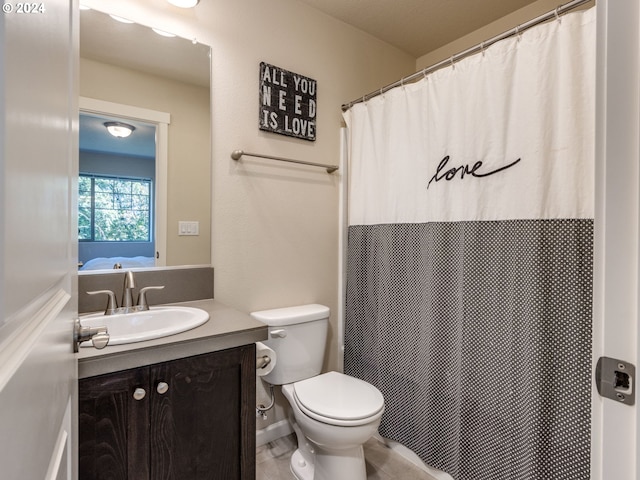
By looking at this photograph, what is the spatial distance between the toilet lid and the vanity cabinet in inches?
11.4

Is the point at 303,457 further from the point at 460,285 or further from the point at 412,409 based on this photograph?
the point at 460,285

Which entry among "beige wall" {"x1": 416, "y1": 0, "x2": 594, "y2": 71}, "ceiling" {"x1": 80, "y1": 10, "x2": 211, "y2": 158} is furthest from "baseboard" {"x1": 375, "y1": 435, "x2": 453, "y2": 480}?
"beige wall" {"x1": 416, "y1": 0, "x2": 594, "y2": 71}

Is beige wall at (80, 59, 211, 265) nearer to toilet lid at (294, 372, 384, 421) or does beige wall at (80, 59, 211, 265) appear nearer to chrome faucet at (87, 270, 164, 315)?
chrome faucet at (87, 270, 164, 315)

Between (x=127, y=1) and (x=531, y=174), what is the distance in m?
1.87

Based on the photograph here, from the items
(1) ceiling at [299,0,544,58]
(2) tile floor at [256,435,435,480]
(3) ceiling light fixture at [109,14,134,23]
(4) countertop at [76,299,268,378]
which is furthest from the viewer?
(1) ceiling at [299,0,544,58]

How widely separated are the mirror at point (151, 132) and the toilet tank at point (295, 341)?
485mm

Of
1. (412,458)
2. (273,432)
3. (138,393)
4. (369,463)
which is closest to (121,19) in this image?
(138,393)

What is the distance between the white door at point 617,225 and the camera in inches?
21.5

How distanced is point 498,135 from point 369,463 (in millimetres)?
1725

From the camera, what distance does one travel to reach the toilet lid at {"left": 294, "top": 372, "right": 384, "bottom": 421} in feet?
4.52

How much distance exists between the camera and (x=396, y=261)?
5.95ft

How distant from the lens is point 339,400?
4.83ft

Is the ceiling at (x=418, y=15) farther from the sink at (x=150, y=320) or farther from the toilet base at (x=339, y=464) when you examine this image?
the toilet base at (x=339, y=464)

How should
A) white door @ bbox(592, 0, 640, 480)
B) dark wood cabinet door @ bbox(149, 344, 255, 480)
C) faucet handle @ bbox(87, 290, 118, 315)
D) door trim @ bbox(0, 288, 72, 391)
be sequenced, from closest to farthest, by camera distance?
1. door trim @ bbox(0, 288, 72, 391)
2. white door @ bbox(592, 0, 640, 480)
3. dark wood cabinet door @ bbox(149, 344, 255, 480)
4. faucet handle @ bbox(87, 290, 118, 315)
